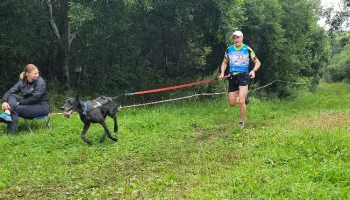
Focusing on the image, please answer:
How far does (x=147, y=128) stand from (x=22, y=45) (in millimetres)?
6049

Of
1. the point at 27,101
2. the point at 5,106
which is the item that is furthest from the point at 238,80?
the point at 5,106

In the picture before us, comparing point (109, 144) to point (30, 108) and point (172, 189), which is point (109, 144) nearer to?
point (30, 108)

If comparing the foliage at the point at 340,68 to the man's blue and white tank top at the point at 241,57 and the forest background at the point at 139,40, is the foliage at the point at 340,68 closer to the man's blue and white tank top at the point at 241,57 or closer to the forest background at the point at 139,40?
the forest background at the point at 139,40

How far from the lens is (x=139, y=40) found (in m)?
14.6

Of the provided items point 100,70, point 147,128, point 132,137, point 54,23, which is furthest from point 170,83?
point 132,137

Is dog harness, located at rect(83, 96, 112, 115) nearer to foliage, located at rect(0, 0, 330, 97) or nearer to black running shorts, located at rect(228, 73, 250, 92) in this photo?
black running shorts, located at rect(228, 73, 250, 92)

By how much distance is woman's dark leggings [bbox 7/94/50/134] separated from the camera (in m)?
7.75

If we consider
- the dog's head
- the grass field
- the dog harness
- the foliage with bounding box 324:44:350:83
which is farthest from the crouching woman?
the foliage with bounding box 324:44:350:83

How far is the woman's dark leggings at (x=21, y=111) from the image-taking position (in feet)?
25.4

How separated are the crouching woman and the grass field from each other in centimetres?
40

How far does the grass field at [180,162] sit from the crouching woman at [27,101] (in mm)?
402

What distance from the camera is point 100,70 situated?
14602mm

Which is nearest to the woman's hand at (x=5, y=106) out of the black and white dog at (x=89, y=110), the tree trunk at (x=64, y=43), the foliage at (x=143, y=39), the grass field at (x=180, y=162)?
the grass field at (x=180, y=162)

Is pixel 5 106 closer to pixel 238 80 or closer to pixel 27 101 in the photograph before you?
pixel 27 101
